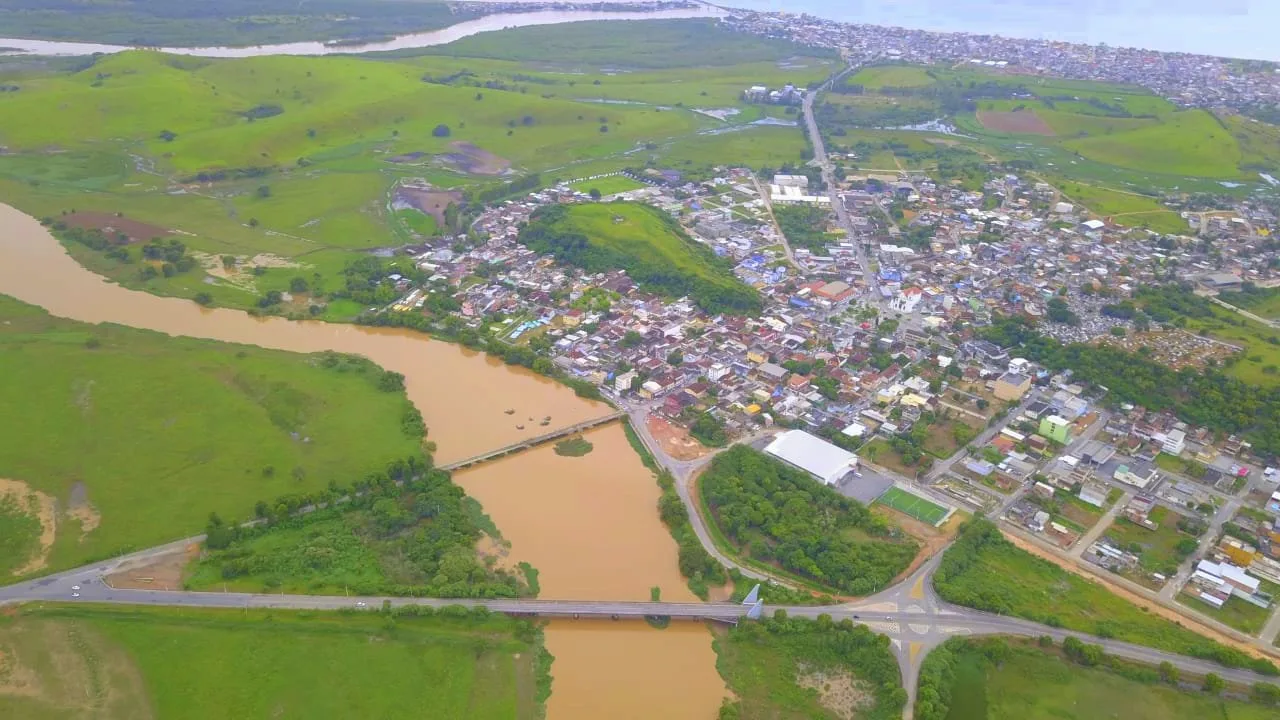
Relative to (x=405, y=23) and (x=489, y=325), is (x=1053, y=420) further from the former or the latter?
(x=405, y=23)

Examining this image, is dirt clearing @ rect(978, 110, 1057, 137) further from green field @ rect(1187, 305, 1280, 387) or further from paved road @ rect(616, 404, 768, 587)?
paved road @ rect(616, 404, 768, 587)

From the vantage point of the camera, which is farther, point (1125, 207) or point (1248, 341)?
point (1125, 207)

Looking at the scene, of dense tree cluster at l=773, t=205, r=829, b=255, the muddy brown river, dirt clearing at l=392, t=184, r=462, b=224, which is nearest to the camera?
the muddy brown river

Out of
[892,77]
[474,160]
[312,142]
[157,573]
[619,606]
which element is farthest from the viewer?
[892,77]

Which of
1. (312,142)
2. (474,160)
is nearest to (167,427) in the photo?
(474,160)

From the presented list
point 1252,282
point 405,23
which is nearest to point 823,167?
point 1252,282

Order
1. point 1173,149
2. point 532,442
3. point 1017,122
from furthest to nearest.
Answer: point 1017,122, point 1173,149, point 532,442

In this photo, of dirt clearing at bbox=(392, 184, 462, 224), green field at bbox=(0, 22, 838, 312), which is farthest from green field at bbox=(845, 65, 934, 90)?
dirt clearing at bbox=(392, 184, 462, 224)

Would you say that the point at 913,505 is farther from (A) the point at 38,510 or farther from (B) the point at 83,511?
(A) the point at 38,510
